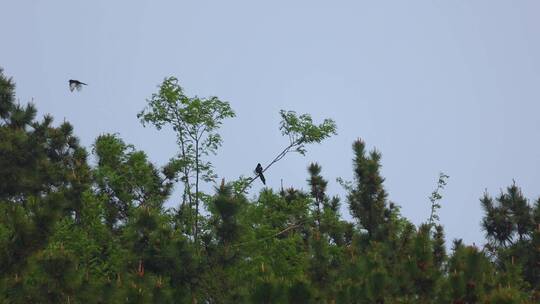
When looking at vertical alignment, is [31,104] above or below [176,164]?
above

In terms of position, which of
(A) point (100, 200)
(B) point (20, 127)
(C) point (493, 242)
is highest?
(B) point (20, 127)

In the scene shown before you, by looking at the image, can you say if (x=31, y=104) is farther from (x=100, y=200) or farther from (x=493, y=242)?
(x=493, y=242)

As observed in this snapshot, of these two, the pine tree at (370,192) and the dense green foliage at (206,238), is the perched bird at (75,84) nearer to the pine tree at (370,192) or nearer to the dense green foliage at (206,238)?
the dense green foliage at (206,238)

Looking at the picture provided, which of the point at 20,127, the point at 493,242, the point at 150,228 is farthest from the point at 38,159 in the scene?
the point at 493,242

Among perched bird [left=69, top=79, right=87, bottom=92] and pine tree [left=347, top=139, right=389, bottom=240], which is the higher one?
perched bird [left=69, top=79, right=87, bottom=92]

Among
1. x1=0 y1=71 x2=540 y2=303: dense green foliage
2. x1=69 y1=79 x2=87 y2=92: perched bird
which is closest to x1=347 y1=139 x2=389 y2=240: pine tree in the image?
x1=0 y1=71 x2=540 y2=303: dense green foliage

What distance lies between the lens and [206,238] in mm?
12188

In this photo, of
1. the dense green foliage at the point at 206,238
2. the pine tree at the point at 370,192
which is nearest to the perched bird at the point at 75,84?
the dense green foliage at the point at 206,238

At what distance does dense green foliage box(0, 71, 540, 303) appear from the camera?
10.1m

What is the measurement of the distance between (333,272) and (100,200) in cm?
933

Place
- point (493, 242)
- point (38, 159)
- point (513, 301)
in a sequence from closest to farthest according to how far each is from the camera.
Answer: point (513, 301) < point (493, 242) < point (38, 159)

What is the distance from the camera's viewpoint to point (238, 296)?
38.6 ft

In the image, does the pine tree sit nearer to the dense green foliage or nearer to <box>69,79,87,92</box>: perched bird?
the dense green foliage

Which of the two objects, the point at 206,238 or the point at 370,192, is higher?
the point at 370,192
